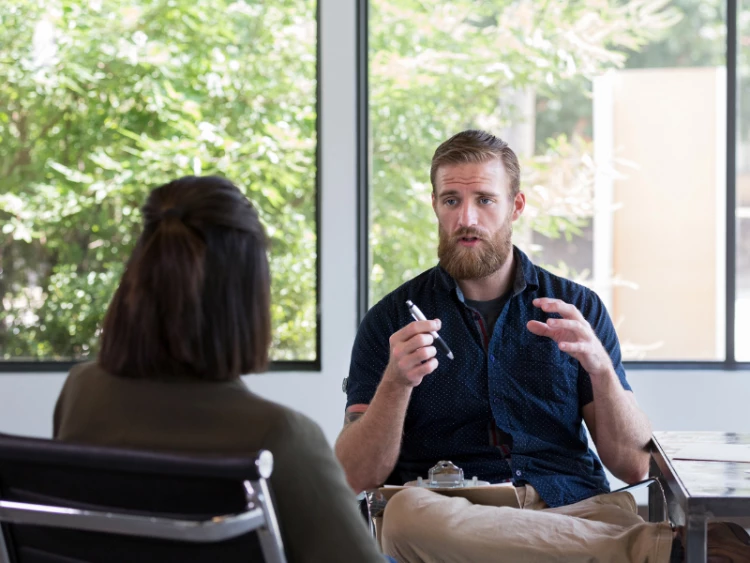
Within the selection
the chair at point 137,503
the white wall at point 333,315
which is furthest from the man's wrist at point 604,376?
the white wall at point 333,315

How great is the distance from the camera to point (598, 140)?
414 centimetres

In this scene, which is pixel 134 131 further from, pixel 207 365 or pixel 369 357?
pixel 207 365

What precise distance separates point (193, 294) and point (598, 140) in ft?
Result: 10.6

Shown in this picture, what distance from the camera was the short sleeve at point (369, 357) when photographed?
2.25m

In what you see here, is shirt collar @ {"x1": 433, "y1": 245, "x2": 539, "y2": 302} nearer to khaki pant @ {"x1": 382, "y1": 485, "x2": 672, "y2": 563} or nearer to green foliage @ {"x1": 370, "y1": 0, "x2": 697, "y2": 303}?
khaki pant @ {"x1": 382, "y1": 485, "x2": 672, "y2": 563}

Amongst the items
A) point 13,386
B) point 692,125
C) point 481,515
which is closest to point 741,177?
point 692,125

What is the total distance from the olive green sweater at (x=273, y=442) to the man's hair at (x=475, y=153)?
127 cm

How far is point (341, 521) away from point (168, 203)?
1.43 ft

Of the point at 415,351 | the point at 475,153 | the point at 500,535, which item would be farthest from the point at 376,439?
the point at 475,153

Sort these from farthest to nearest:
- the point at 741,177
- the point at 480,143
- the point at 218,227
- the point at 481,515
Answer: the point at 741,177
the point at 480,143
the point at 481,515
the point at 218,227

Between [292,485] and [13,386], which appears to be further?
[13,386]

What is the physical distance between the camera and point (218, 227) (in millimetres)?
A: 1208

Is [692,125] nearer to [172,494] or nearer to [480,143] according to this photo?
[480,143]

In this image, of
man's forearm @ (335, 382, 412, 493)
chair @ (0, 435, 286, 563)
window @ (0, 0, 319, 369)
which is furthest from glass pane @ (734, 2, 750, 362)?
chair @ (0, 435, 286, 563)
